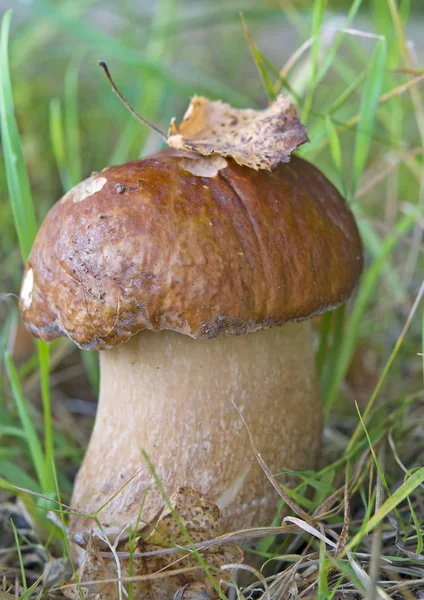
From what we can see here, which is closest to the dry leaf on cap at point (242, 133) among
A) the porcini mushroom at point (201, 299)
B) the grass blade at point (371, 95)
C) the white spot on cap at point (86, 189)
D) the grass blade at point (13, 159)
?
the porcini mushroom at point (201, 299)

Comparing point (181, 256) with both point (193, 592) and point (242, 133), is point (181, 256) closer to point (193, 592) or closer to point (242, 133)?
point (242, 133)

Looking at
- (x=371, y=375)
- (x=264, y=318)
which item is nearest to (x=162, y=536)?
(x=264, y=318)

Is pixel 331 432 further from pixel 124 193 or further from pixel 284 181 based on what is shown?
pixel 124 193

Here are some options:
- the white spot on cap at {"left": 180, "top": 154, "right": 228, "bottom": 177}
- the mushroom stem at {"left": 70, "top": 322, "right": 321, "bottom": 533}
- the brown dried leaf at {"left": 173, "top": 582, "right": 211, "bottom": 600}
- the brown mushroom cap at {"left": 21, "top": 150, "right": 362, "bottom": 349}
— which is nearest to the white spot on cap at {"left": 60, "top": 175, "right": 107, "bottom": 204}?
the brown mushroom cap at {"left": 21, "top": 150, "right": 362, "bottom": 349}

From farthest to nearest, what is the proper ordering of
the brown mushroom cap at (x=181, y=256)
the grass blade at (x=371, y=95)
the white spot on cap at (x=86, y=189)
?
the grass blade at (x=371, y=95) → the white spot on cap at (x=86, y=189) → the brown mushroom cap at (x=181, y=256)

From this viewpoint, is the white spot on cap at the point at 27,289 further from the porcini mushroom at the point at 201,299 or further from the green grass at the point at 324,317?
the green grass at the point at 324,317

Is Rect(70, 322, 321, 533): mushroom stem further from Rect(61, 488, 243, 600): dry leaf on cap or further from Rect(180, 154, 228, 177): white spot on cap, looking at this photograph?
Rect(180, 154, 228, 177): white spot on cap
